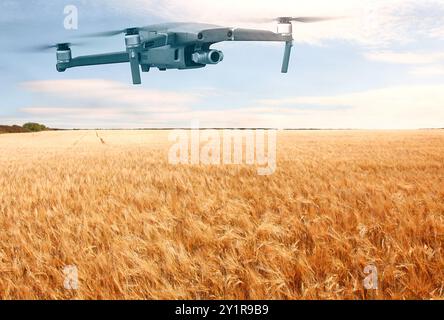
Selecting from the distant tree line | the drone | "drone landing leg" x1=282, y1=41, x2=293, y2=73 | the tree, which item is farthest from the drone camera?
the tree

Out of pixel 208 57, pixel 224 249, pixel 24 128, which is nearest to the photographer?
pixel 224 249

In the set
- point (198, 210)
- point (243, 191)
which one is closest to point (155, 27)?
point (243, 191)

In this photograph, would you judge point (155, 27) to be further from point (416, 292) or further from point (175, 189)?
point (416, 292)

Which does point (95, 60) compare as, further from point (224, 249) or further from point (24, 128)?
point (24, 128)

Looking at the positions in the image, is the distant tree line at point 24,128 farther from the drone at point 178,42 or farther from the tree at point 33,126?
the drone at point 178,42

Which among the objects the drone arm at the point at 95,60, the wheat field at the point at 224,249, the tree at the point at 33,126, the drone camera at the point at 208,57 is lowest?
the tree at the point at 33,126

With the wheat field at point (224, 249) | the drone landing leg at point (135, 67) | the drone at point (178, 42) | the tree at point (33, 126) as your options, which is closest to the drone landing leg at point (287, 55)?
the drone at point (178, 42)

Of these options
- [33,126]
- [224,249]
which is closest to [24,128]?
[33,126]

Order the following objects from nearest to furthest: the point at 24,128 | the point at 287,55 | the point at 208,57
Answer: the point at 208,57 < the point at 287,55 < the point at 24,128

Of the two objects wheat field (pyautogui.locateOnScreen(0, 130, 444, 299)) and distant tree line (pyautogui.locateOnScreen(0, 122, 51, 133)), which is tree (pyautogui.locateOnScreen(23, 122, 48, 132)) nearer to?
distant tree line (pyautogui.locateOnScreen(0, 122, 51, 133))

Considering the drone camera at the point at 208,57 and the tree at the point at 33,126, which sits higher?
the drone camera at the point at 208,57
